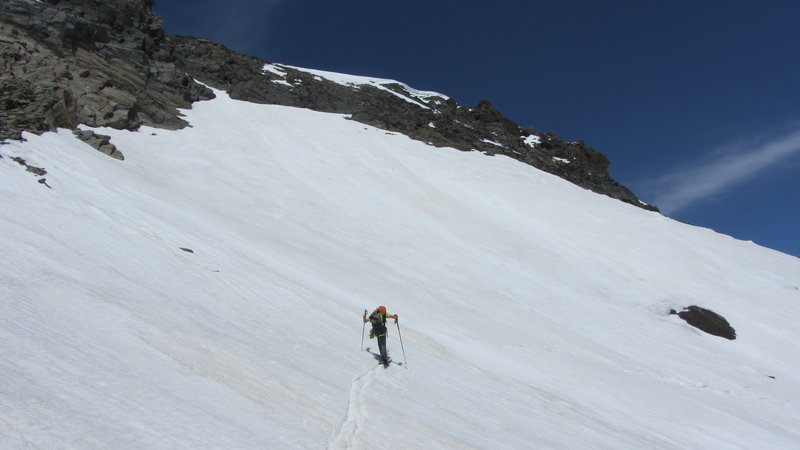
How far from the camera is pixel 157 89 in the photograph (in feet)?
124

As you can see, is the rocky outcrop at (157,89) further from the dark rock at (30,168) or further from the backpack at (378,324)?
the backpack at (378,324)

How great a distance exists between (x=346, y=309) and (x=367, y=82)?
202 ft

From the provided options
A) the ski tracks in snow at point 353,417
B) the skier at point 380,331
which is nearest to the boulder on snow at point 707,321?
the skier at point 380,331

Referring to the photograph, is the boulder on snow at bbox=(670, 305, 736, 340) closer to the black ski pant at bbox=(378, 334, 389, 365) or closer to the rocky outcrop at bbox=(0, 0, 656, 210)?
the black ski pant at bbox=(378, 334, 389, 365)

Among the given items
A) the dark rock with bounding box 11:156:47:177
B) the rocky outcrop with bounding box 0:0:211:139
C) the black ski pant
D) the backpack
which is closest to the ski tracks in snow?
the black ski pant

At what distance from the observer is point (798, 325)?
24.0m

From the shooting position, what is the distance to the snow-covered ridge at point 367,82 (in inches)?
2516

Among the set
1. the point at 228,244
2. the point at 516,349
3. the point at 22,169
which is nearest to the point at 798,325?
the point at 516,349

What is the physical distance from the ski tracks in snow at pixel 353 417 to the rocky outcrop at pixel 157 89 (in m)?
17.1

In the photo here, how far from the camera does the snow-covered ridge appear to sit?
6392 cm

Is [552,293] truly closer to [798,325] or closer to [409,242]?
[409,242]

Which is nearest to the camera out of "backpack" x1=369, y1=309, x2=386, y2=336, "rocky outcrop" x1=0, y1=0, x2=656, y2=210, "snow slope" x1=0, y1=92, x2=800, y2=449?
"snow slope" x1=0, y1=92, x2=800, y2=449

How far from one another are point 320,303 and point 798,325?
79.3ft

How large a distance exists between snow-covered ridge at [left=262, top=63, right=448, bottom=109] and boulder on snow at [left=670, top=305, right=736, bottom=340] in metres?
49.6
